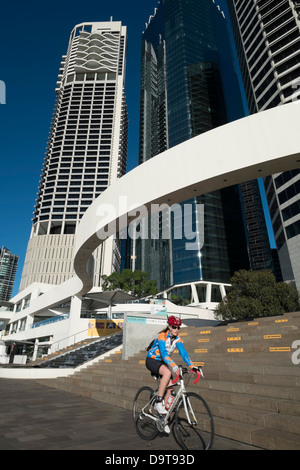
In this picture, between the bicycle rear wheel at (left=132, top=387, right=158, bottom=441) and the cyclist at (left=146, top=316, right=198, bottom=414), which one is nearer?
the cyclist at (left=146, top=316, right=198, bottom=414)

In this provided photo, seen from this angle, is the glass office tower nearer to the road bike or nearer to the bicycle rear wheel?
the bicycle rear wheel

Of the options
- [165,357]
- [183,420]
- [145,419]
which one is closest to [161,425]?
[183,420]

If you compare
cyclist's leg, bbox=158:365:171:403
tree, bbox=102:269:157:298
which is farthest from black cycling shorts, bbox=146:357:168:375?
tree, bbox=102:269:157:298

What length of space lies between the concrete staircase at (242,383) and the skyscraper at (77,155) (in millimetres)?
72816

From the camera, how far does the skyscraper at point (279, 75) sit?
44.1 meters

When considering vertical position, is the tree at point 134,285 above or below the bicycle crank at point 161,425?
above

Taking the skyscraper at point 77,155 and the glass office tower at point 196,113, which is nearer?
the glass office tower at point 196,113

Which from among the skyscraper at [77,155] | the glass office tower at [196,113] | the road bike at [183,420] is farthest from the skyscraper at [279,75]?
the skyscraper at [77,155]

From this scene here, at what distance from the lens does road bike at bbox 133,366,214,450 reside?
3299mm

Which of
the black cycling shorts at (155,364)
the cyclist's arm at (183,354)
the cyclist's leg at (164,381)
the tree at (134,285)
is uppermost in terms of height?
the tree at (134,285)

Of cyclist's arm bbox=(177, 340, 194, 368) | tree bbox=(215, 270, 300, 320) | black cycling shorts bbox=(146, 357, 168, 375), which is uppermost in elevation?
tree bbox=(215, 270, 300, 320)

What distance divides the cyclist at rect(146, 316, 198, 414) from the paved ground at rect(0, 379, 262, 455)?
62 cm

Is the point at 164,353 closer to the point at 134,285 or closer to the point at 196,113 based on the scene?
the point at 134,285

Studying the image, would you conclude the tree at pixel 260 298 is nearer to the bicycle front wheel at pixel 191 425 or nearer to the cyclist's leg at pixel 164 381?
the cyclist's leg at pixel 164 381
